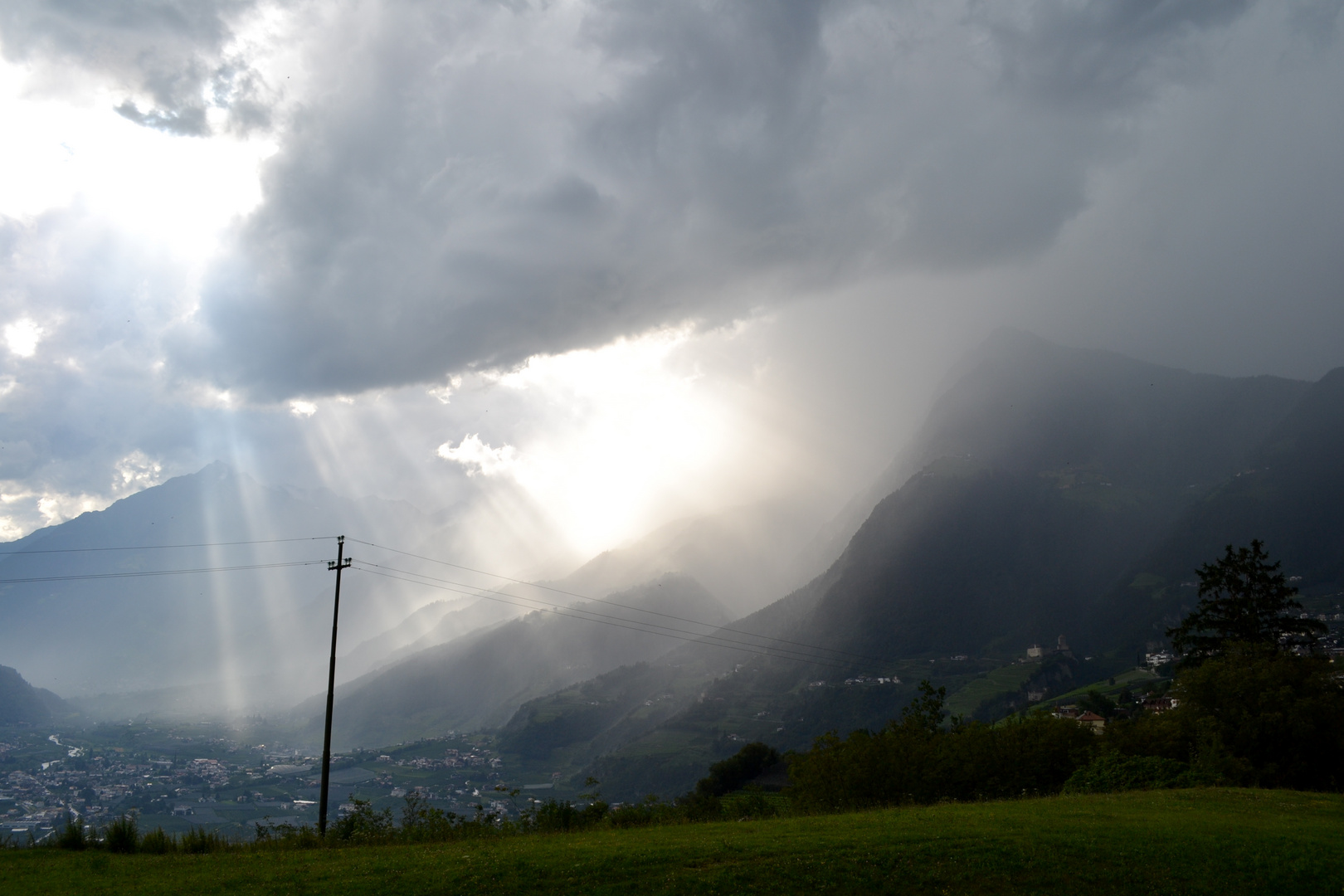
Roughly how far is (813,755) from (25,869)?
43.1 metres

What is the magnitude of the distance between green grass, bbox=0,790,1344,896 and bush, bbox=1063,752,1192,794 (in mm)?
13147

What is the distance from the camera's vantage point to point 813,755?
5009cm

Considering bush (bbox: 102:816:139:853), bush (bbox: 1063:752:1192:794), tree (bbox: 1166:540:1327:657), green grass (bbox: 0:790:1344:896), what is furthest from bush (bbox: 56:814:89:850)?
tree (bbox: 1166:540:1327:657)

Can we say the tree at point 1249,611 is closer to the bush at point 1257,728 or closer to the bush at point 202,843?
the bush at point 1257,728

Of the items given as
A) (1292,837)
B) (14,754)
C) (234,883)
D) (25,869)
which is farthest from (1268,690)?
(14,754)

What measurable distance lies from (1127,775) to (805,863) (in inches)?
1153

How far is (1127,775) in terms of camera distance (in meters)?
37.4

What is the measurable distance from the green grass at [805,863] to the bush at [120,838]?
1.49 meters

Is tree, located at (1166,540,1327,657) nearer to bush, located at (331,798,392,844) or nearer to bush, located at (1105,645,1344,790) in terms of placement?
bush, located at (1105,645,1344,790)

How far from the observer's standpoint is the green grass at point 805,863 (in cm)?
1680

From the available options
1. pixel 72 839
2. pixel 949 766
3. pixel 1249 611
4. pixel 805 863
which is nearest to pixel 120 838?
pixel 72 839

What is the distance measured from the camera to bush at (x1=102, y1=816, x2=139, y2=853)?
74.2 feet

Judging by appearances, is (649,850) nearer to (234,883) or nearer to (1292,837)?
(234,883)

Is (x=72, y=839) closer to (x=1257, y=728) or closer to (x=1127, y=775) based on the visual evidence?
(x=1127, y=775)
